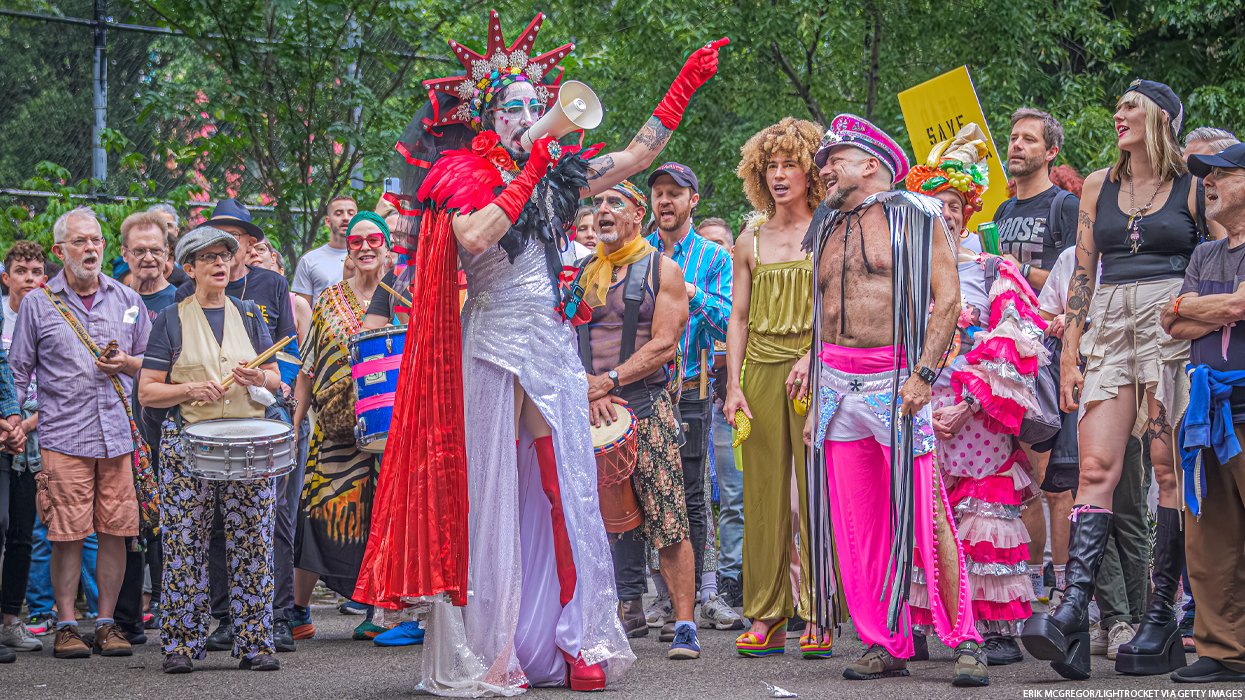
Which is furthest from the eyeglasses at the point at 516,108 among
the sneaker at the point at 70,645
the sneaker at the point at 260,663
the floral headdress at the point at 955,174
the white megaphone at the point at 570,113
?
the sneaker at the point at 70,645

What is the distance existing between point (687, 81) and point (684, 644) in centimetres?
280

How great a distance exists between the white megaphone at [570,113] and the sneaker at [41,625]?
194 inches

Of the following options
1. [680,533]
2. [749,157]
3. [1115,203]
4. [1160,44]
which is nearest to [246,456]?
[680,533]

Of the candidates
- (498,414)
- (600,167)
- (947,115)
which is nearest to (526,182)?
(600,167)

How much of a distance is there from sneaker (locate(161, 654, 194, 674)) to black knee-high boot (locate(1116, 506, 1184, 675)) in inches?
172

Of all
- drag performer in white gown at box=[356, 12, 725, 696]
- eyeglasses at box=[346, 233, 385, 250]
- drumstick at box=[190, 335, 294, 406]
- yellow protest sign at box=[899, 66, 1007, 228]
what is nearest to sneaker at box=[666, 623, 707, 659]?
drag performer in white gown at box=[356, 12, 725, 696]

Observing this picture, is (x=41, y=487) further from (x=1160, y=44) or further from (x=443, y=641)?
(x=1160, y=44)

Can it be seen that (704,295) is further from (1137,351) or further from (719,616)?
(1137,351)

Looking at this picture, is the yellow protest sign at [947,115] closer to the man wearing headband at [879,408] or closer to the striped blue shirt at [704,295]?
the striped blue shirt at [704,295]

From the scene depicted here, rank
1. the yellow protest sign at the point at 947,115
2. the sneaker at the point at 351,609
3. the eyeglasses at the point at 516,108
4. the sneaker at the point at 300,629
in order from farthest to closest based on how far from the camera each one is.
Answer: the yellow protest sign at the point at 947,115 → the sneaker at the point at 351,609 → the sneaker at the point at 300,629 → the eyeglasses at the point at 516,108

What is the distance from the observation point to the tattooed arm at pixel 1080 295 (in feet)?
21.8

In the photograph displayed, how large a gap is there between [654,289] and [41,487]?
3.56m

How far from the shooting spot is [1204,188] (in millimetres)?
6109

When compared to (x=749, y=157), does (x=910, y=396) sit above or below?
below
